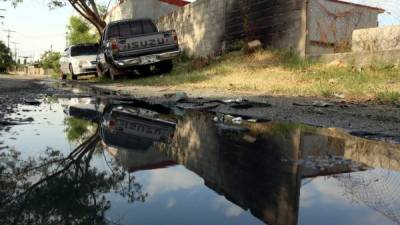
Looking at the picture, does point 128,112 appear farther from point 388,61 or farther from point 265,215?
point 388,61

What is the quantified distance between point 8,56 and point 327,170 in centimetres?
5608

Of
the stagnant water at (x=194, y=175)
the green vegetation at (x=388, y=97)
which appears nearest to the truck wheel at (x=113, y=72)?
the green vegetation at (x=388, y=97)

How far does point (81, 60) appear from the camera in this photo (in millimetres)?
19781

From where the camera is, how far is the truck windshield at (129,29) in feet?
51.8

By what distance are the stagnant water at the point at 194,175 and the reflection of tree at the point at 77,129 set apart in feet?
0.04

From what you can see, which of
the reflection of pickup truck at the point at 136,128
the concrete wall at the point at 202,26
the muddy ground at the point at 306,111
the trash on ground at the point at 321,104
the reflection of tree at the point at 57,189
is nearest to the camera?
the reflection of tree at the point at 57,189

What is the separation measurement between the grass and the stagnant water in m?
3.85

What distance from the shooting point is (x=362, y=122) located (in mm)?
5387

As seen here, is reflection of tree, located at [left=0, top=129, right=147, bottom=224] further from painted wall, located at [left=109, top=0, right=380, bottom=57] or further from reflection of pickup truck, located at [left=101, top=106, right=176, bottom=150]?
painted wall, located at [left=109, top=0, right=380, bottom=57]

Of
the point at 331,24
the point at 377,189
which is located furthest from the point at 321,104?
the point at 331,24

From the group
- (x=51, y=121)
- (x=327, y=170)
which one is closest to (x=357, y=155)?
(x=327, y=170)

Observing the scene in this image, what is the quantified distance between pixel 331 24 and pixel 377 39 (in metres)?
3.93

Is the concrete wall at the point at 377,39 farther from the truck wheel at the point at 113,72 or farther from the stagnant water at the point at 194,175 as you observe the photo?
the truck wheel at the point at 113,72

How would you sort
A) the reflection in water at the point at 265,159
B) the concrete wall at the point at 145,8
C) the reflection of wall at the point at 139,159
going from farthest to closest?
1. the concrete wall at the point at 145,8
2. the reflection of wall at the point at 139,159
3. the reflection in water at the point at 265,159
